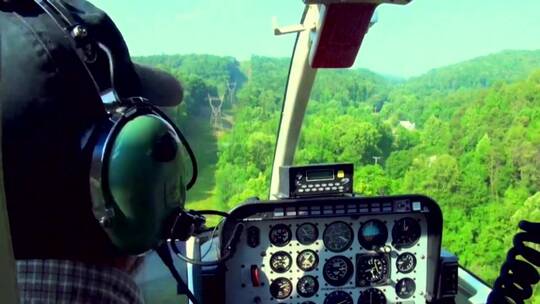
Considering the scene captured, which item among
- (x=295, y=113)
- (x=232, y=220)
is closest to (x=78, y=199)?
(x=232, y=220)

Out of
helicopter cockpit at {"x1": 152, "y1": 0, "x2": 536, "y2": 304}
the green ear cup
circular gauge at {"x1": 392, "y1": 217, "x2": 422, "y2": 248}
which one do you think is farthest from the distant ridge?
the green ear cup

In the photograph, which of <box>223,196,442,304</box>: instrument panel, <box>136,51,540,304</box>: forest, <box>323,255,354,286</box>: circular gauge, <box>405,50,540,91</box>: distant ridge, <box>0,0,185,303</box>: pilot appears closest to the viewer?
<box>0,0,185,303</box>: pilot

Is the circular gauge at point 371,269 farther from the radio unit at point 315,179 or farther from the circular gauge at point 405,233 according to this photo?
the radio unit at point 315,179

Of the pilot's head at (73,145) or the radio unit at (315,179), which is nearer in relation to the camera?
the pilot's head at (73,145)

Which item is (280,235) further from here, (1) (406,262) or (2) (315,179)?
(1) (406,262)

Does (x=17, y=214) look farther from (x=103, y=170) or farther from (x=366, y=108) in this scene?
(x=366, y=108)

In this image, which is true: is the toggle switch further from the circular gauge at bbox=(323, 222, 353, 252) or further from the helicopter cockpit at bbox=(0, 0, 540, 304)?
the circular gauge at bbox=(323, 222, 353, 252)

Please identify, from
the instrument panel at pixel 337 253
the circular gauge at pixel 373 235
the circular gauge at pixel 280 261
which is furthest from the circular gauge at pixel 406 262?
the circular gauge at pixel 280 261
